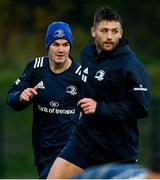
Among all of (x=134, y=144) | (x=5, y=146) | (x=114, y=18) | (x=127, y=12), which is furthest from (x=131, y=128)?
(x=127, y=12)

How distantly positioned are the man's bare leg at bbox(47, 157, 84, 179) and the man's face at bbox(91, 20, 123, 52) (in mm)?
1057

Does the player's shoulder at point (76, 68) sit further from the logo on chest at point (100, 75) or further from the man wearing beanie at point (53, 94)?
the logo on chest at point (100, 75)

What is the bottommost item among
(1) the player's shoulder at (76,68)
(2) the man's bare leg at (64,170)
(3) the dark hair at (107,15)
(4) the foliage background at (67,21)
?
(2) the man's bare leg at (64,170)

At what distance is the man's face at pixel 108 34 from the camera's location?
9.30 metres

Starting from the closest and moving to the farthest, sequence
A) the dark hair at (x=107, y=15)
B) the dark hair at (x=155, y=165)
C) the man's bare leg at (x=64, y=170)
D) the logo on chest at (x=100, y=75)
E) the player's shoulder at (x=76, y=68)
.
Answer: the dark hair at (x=155, y=165) → the logo on chest at (x=100, y=75) → the dark hair at (x=107, y=15) → the man's bare leg at (x=64, y=170) → the player's shoulder at (x=76, y=68)

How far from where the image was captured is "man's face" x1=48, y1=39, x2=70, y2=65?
10523 millimetres

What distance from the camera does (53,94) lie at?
1059cm

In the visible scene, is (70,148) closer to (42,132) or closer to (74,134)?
(74,134)

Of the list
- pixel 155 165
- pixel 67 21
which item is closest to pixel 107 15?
pixel 155 165

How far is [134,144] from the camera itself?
31.2 ft

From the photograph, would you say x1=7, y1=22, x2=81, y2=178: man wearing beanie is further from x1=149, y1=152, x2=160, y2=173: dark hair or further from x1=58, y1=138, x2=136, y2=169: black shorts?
x1=149, y1=152, x2=160, y2=173: dark hair

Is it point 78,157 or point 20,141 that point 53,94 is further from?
point 20,141

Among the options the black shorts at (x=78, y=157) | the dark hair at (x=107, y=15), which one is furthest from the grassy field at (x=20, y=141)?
the dark hair at (x=107, y=15)

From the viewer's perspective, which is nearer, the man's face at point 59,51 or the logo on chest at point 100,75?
the logo on chest at point 100,75
